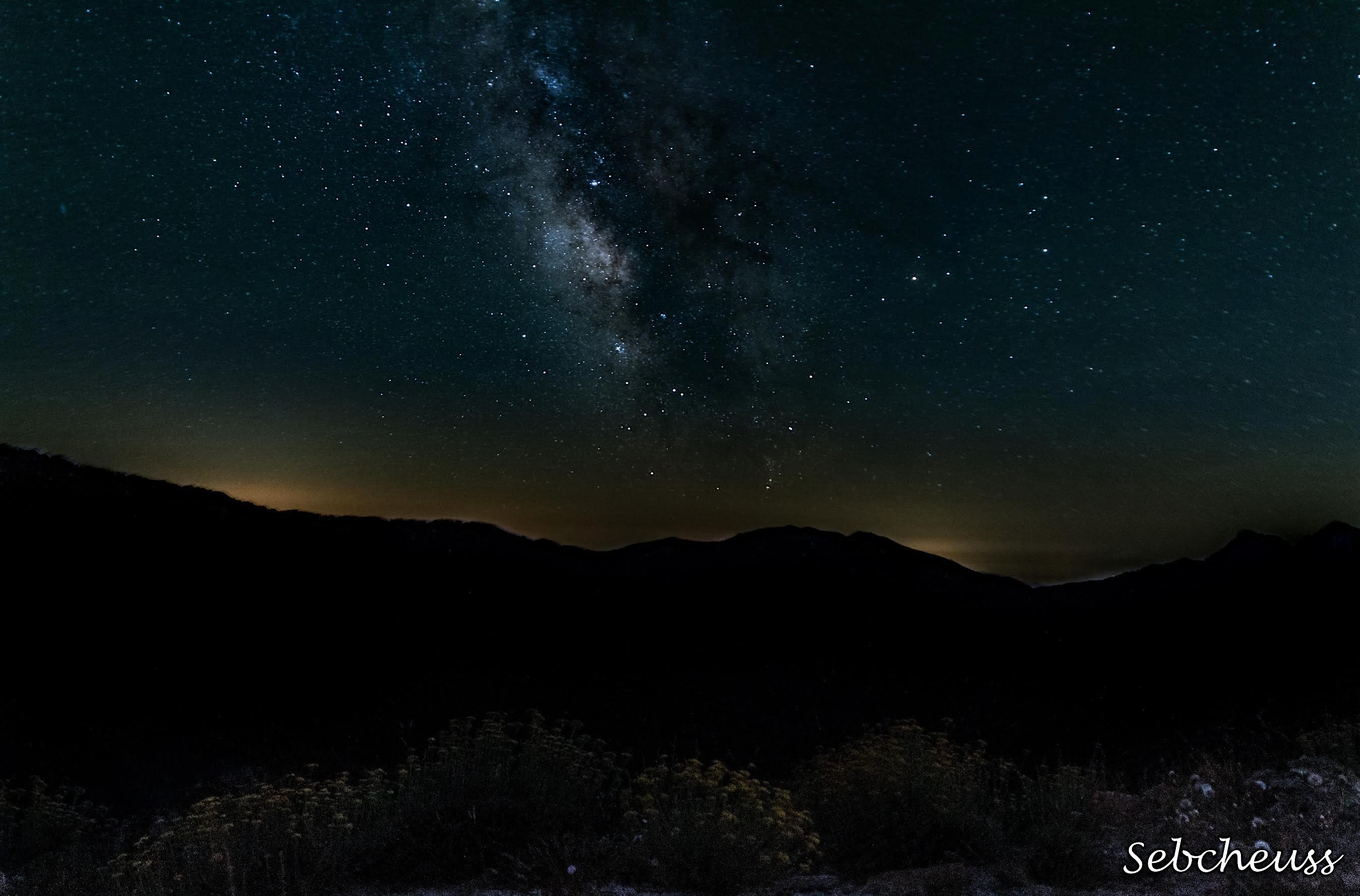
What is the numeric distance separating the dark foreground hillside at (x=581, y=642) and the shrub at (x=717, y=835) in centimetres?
524

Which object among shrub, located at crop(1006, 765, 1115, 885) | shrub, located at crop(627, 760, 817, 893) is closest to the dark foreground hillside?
shrub, located at crop(1006, 765, 1115, 885)

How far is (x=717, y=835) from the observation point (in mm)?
5012

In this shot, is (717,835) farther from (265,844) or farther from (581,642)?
(581,642)

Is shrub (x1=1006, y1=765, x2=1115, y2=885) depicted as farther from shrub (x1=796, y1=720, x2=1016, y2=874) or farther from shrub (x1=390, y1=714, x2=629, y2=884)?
shrub (x1=390, y1=714, x2=629, y2=884)

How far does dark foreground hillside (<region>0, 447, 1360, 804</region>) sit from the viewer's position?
32.4 ft

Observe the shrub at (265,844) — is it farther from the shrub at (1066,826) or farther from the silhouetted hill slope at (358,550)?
the silhouetted hill slope at (358,550)

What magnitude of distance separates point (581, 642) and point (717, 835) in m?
9.47

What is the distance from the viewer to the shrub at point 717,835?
190 inches

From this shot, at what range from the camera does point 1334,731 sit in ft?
23.7

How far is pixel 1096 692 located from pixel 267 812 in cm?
1423

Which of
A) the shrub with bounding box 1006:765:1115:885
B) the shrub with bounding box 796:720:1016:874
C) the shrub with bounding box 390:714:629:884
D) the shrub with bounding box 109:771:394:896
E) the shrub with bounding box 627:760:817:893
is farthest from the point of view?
the shrub with bounding box 796:720:1016:874

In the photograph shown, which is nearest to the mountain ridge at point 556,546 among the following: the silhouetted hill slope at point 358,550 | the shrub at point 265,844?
the silhouetted hill slope at point 358,550

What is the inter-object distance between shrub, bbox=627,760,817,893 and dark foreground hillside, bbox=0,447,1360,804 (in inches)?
206

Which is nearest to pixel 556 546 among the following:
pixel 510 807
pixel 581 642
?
pixel 581 642
